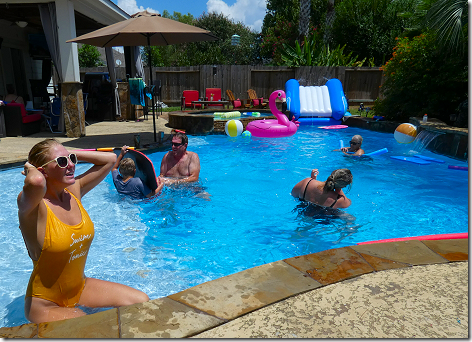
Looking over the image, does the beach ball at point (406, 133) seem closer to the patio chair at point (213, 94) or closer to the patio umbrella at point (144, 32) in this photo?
the patio umbrella at point (144, 32)

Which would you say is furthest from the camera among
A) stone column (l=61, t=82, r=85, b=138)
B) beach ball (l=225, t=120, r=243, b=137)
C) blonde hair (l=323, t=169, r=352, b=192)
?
beach ball (l=225, t=120, r=243, b=137)

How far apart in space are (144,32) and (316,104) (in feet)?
28.6

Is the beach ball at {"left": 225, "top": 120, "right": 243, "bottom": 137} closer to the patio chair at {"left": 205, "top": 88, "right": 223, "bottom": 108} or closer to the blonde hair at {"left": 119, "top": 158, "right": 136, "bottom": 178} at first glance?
the blonde hair at {"left": 119, "top": 158, "right": 136, "bottom": 178}

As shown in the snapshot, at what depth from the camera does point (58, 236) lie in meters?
2.12

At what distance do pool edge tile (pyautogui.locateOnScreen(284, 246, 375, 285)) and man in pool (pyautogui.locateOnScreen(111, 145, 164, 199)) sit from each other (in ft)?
10.4

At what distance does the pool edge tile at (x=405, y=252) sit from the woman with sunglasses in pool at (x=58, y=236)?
179cm

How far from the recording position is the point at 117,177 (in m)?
5.25

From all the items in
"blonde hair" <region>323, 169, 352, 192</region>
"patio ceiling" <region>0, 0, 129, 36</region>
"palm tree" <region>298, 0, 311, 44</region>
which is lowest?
"blonde hair" <region>323, 169, 352, 192</region>

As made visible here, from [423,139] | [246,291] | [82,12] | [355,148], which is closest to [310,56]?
[423,139]

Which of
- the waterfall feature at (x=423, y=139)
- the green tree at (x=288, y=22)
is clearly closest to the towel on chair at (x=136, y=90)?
the waterfall feature at (x=423, y=139)

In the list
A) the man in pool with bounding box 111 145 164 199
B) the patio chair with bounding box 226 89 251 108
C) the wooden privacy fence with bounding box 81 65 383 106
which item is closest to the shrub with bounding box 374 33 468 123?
the wooden privacy fence with bounding box 81 65 383 106

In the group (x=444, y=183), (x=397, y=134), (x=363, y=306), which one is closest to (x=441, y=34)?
(x=397, y=134)

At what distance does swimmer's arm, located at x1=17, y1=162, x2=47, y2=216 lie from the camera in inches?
67.4

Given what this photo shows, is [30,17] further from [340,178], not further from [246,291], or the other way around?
[246,291]
